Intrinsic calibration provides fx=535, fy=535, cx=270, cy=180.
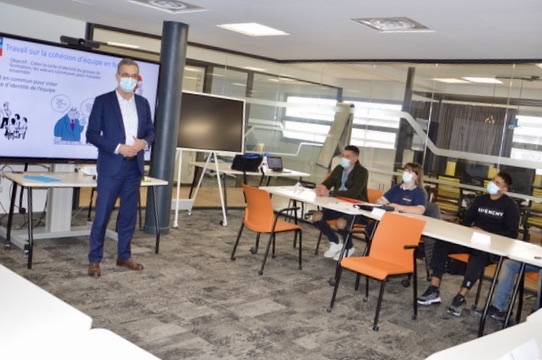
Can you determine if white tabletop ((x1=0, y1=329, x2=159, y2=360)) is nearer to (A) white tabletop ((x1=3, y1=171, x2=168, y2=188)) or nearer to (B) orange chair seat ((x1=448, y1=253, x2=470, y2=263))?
(A) white tabletop ((x1=3, y1=171, x2=168, y2=188))

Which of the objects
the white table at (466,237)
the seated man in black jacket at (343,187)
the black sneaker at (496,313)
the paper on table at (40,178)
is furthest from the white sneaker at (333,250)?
the paper on table at (40,178)

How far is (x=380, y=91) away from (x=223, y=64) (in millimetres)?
2553

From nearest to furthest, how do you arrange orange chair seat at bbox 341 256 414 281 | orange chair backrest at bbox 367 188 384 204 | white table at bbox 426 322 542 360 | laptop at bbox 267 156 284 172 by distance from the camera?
white table at bbox 426 322 542 360, orange chair seat at bbox 341 256 414 281, orange chair backrest at bbox 367 188 384 204, laptop at bbox 267 156 284 172

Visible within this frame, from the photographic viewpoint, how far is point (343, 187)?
20.8 feet

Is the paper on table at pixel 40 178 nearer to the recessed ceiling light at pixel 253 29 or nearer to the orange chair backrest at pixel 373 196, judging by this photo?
the recessed ceiling light at pixel 253 29

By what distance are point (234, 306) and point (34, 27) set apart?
4.58 meters

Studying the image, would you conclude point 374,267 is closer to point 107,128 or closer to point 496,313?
point 496,313

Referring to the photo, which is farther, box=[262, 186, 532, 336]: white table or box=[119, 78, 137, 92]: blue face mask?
box=[119, 78, 137, 92]: blue face mask

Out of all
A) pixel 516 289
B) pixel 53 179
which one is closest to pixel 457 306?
pixel 516 289

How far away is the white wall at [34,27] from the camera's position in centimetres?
646

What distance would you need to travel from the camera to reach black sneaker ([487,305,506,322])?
15.4 feet

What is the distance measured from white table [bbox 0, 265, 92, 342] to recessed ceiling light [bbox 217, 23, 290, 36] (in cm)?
498

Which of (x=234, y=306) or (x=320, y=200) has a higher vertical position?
(x=320, y=200)

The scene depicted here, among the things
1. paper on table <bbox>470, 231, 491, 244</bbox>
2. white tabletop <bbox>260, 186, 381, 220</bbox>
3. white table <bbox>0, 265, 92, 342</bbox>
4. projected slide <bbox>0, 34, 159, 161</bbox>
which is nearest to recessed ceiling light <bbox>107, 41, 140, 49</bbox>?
projected slide <bbox>0, 34, 159, 161</bbox>
